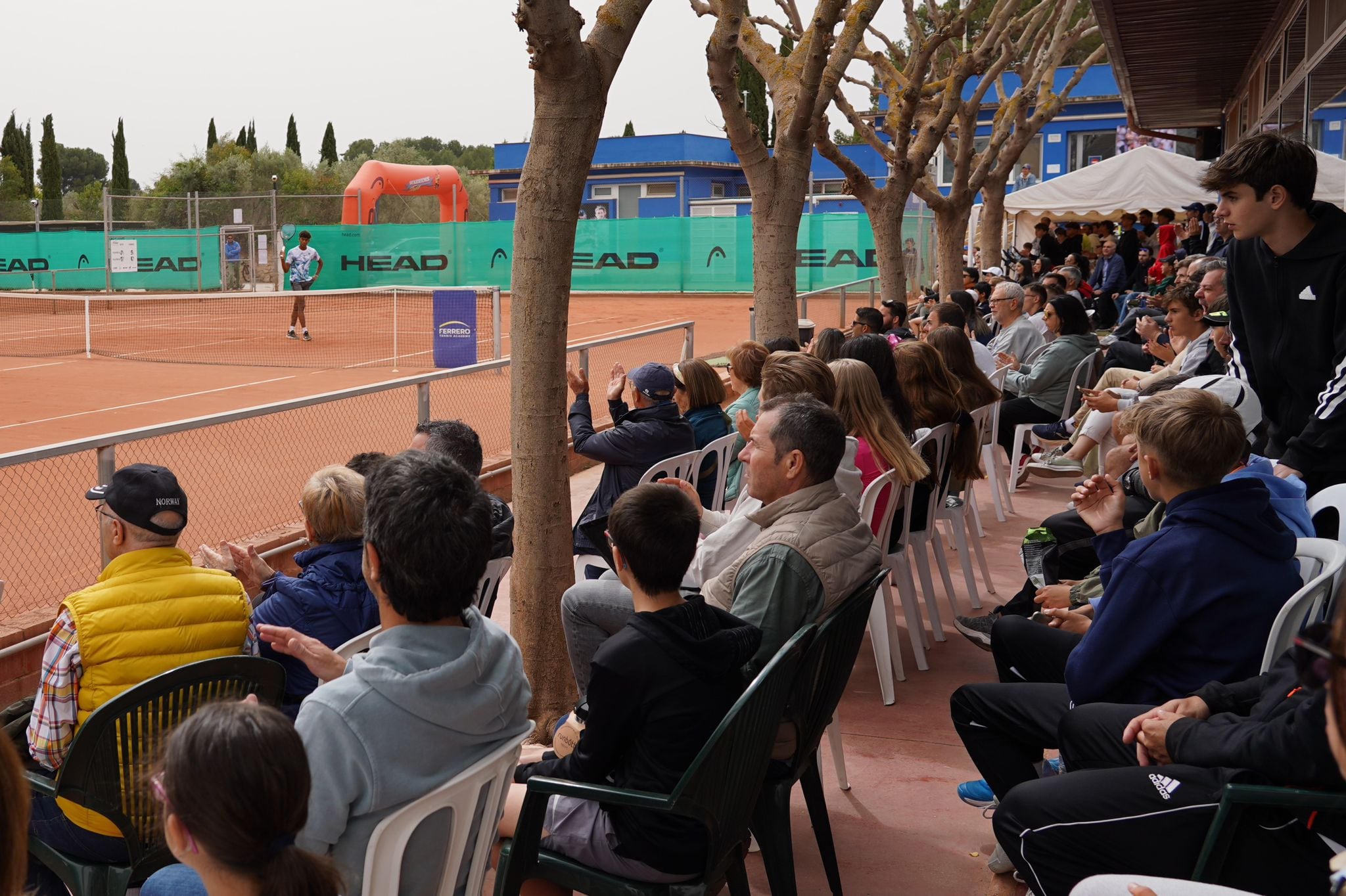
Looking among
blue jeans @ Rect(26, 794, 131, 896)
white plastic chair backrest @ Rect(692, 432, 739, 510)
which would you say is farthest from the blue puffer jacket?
white plastic chair backrest @ Rect(692, 432, 739, 510)

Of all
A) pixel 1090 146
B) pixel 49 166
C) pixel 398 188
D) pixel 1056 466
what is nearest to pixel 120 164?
pixel 49 166

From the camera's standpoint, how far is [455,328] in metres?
18.4

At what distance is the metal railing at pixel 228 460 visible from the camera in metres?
6.64

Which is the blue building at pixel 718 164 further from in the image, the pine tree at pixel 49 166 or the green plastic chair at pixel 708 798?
the green plastic chair at pixel 708 798

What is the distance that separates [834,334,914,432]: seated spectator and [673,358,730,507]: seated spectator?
782mm

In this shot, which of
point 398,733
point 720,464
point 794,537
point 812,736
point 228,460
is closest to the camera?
point 398,733

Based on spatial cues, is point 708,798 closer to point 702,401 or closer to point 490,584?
point 490,584

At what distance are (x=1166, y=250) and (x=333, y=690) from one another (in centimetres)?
1720

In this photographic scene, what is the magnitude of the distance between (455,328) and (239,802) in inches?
666

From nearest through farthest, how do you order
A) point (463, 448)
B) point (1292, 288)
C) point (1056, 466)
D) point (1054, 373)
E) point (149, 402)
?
point (1292, 288)
point (463, 448)
point (1054, 373)
point (1056, 466)
point (149, 402)

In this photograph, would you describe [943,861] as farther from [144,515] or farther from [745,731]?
[144,515]

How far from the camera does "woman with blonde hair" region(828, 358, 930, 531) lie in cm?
505

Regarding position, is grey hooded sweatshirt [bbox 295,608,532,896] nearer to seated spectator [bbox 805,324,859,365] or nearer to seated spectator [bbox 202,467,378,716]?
seated spectator [bbox 202,467,378,716]

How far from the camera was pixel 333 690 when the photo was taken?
232cm
